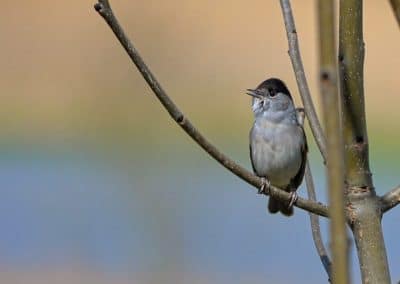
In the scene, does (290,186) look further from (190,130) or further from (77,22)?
(77,22)

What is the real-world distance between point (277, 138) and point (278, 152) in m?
0.05

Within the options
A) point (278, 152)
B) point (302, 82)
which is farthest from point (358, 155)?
Result: point (278, 152)

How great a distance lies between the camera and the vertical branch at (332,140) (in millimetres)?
794

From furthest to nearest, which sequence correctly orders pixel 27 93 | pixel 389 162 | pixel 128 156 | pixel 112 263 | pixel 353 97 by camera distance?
pixel 27 93 → pixel 389 162 → pixel 128 156 → pixel 112 263 → pixel 353 97

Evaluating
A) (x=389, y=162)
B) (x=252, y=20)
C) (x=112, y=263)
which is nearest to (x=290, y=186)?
(x=112, y=263)

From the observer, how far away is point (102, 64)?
9641 mm

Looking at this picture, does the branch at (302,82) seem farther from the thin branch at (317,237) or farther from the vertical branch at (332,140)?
the vertical branch at (332,140)

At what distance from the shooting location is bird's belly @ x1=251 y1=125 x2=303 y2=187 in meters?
3.38

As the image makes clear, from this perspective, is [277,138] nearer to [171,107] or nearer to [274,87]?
[274,87]

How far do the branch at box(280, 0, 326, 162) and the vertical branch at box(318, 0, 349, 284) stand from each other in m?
0.53

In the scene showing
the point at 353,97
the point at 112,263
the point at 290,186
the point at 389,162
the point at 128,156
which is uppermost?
the point at 389,162

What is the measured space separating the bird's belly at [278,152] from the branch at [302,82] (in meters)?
1.80

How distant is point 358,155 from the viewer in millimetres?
1269

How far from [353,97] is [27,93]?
966 cm
